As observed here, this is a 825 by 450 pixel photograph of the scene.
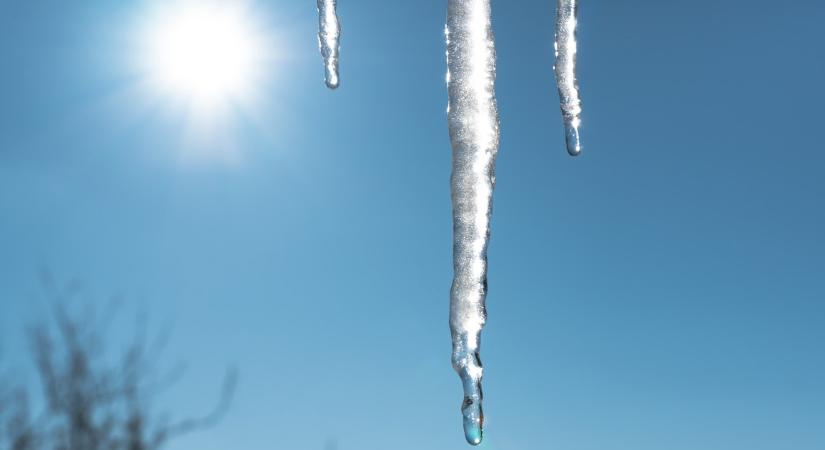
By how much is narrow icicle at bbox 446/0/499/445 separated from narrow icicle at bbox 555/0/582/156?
196 millimetres

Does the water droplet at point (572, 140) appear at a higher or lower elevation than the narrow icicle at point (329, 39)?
lower

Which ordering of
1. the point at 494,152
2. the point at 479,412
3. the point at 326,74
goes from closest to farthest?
the point at 479,412, the point at 494,152, the point at 326,74

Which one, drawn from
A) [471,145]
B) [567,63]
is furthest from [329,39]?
[567,63]

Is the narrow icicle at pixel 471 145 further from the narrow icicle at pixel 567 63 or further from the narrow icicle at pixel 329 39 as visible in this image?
the narrow icicle at pixel 329 39

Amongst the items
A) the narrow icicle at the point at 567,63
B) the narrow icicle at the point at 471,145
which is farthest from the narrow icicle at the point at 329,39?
the narrow icicle at the point at 567,63

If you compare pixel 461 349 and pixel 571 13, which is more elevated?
pixel 571 13

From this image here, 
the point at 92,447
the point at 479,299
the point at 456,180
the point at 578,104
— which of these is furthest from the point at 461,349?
the point at 92,447

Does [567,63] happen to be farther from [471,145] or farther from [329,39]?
[329,39]

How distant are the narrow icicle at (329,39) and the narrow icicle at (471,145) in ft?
1.13

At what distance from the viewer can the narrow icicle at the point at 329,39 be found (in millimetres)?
2014

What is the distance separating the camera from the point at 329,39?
2041 mm

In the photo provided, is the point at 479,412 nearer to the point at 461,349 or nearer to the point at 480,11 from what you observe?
the point at 461,349

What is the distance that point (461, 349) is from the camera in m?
1.73

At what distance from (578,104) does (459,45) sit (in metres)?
0.34
